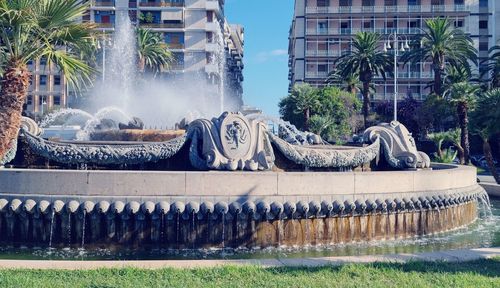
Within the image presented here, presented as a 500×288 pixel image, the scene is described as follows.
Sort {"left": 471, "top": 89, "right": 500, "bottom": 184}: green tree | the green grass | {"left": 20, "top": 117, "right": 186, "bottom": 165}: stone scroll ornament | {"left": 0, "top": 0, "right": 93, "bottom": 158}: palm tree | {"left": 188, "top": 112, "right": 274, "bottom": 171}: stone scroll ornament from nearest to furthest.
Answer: the green grass
{"left": 0, "top": 0, "right": 93, "bottom": 158}: palm tree
{"left": 188, "top": 112, "right": 274, "bottom": 171}: stone scroll ornament
{"left": 20, "top": 117, "right": 186, "bottom": 165}: stone scroll ornament
{"left": 471, "top": 89, "right": 500, "bottom": 184}: green tree

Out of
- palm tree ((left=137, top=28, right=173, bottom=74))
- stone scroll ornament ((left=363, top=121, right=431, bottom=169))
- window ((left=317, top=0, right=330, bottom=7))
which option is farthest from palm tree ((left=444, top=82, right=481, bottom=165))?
window ((left=317, top=0, right=330, bottom=7))

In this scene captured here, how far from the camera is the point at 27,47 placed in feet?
34.9

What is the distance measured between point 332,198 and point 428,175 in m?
3.17

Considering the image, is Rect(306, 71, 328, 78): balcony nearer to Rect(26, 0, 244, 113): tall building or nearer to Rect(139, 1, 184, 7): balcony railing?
Rect(26, 0, 244, 113): tall building

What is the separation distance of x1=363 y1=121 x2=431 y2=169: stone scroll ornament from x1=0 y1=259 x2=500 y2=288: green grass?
7614mm

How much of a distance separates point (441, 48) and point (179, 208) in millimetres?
49092

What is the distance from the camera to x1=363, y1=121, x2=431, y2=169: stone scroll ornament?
51.2 ft

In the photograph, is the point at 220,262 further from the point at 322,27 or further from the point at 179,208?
the point at 322,27

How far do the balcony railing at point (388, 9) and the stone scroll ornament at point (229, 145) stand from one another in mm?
68932

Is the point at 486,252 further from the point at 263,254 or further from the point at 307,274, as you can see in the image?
the point at 263,254

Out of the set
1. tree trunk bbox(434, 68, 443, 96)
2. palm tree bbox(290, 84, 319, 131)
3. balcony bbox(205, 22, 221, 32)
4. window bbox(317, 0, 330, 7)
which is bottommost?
palm tree bbox(290, 84, 319, 131)

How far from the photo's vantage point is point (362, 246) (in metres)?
12.5

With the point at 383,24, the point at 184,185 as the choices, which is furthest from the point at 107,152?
the point at 383,24

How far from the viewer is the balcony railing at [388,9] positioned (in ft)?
252
